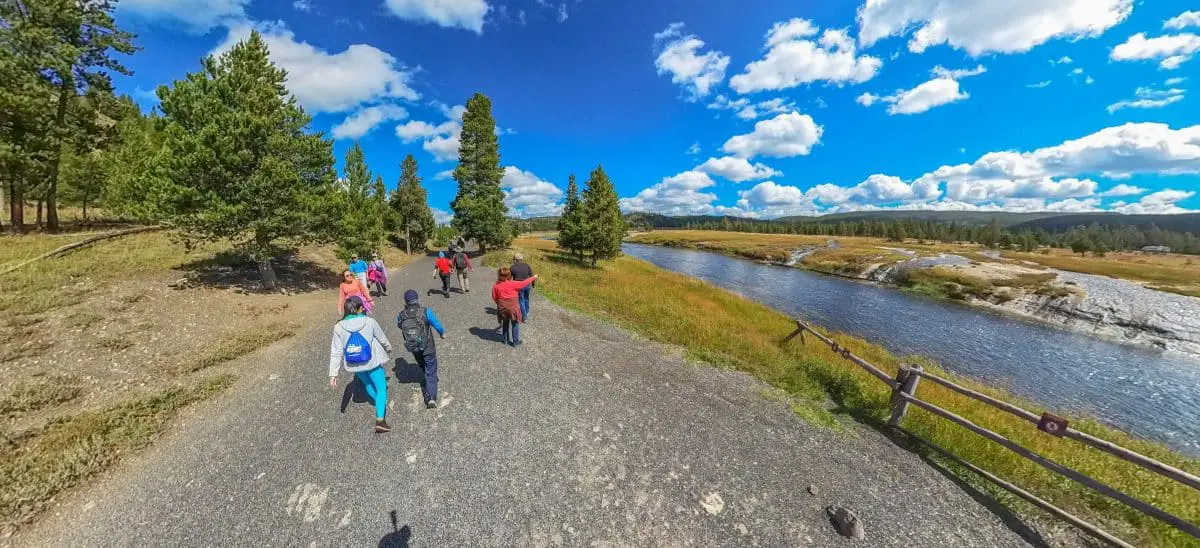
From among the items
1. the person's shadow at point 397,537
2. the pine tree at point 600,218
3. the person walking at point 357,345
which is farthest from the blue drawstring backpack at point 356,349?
the pine tree at point 600,218

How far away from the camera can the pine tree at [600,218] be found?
3341 centimetres

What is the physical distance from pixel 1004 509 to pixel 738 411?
4207 millimetres

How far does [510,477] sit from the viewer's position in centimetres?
616

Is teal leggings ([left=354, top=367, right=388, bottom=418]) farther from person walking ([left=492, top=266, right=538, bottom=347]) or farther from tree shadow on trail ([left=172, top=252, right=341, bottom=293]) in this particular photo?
tree shadow on trail ([left=172, top=252, right=341, bottom=293])

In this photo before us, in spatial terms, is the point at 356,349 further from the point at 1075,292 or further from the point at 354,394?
the point at 1075,292

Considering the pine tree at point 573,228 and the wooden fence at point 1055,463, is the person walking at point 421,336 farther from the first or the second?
the pine tree at point 573,228

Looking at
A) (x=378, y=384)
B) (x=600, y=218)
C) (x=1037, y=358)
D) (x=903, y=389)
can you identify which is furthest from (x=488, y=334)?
(x=1037, y=358)

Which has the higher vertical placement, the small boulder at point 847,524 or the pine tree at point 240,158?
the pine tree at point 240,158

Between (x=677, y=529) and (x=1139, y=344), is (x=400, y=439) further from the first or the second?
(x=1139, y=344)

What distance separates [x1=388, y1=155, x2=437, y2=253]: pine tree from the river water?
121ft

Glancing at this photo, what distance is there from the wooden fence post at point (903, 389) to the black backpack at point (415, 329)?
9.88m

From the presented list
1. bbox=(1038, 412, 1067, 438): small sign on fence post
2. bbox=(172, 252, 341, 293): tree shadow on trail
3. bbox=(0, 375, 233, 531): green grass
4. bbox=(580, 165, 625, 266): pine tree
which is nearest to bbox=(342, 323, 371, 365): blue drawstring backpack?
bbox=(0, 375, 233, 531): green grass

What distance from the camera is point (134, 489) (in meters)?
5.80

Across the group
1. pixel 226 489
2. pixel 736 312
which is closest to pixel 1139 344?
pixel 736 312
